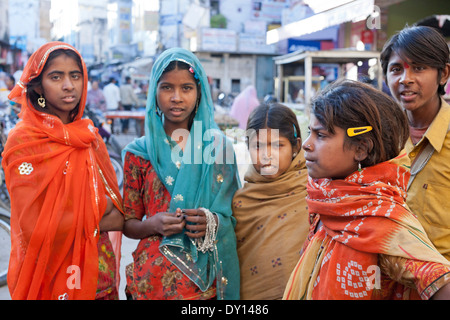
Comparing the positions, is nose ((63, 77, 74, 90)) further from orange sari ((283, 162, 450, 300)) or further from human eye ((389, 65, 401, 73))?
human eye ((389, 65, 401, 73))

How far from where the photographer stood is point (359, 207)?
1.25 metres

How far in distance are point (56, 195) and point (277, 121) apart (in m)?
1.20

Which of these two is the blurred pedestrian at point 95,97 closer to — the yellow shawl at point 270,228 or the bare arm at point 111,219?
the bare arm at point 111,219

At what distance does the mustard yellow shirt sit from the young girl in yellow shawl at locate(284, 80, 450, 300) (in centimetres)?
55

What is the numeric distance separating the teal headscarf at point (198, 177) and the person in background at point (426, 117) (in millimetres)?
914

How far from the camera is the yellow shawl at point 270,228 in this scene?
6.50ft

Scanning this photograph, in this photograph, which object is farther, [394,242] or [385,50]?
[385,50]

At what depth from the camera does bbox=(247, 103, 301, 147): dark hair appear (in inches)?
81.8

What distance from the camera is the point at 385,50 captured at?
2.00 m

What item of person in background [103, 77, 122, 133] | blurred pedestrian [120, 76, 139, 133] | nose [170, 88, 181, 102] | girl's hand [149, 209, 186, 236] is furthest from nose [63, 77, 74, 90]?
blurred pedestrian [120, 76, 139, 133]

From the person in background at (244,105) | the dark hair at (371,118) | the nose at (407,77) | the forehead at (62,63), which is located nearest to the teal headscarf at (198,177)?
the forehead at (62,63)

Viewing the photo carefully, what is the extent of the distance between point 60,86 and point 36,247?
0.81 m
